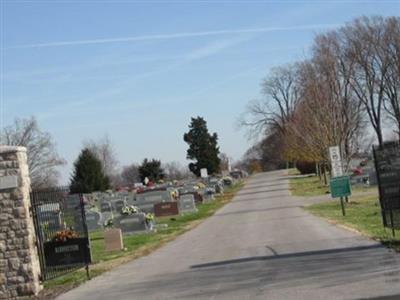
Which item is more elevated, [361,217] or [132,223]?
[132,223]

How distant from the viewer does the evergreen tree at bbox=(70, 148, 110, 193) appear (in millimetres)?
89375

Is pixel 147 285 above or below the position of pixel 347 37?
below

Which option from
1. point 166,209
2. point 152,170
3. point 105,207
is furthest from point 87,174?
point 166,209

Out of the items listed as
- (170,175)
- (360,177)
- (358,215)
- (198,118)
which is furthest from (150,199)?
(170,175)

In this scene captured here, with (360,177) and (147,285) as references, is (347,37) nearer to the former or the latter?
(360,177)

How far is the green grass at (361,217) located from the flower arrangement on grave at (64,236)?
7.33 m

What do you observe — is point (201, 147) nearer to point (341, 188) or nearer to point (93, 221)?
point (93, 221)

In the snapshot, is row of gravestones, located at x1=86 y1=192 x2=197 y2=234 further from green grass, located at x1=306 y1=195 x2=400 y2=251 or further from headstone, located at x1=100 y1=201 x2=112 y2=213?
green grass, located at x1=306 y1=195 x2=400 y2=251

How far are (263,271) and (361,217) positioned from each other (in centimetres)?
1384

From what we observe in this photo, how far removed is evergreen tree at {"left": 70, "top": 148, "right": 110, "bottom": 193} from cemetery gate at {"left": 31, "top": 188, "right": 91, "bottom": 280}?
72315 millimetres

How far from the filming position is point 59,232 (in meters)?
16.5

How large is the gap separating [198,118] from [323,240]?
312 feet

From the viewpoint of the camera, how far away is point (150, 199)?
1933 inches

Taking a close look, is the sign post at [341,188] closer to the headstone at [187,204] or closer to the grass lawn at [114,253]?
the grass lawn at [114,253]
